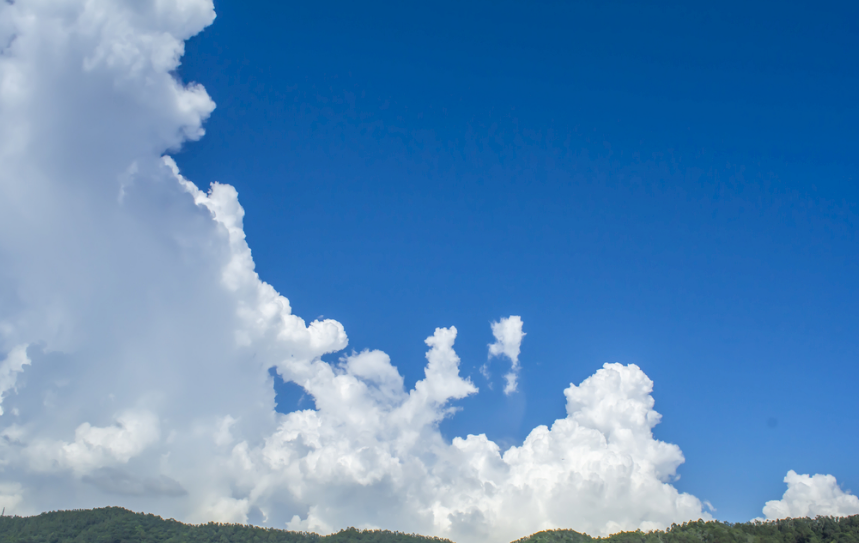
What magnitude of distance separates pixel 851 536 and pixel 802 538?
2127 cm

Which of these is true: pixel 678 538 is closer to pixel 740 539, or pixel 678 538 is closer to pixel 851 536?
pixel 740 539

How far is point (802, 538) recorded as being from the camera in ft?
550

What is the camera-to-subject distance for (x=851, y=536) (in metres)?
149

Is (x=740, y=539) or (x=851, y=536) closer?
(x=851, y=536)

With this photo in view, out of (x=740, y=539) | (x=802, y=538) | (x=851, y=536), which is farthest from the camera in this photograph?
(x=740, y=539)

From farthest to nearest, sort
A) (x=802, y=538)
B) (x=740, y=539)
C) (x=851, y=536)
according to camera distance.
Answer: (x=740, y=539) < (x=802, y=538) < (x=851, y=536)

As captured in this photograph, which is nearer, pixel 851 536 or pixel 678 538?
pixel 851 536

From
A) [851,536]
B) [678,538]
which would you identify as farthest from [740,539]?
[851,536]

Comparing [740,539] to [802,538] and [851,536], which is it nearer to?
[802,538]

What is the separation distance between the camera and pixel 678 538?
19262 cm

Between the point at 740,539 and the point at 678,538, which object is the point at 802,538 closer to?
the point at 740,539

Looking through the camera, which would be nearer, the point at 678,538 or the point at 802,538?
the point at 802,538

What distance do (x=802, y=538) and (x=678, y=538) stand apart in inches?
1601

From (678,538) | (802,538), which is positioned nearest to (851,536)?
(802,538)
